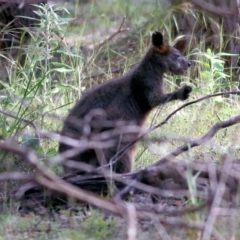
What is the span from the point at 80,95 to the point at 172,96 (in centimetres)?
167

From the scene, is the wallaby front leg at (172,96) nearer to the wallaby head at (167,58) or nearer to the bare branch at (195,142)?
the wallaby head at (167,58)

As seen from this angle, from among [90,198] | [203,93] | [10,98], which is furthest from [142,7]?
[90,198]

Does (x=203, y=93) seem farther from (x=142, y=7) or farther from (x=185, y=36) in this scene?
(x=142, y=7)

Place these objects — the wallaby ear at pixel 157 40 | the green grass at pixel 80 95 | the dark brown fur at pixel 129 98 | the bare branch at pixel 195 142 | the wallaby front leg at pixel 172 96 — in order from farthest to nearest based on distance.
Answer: the wallaby ear at pixel 157 40 < the wallaby front leg at pixel 172 96 < the dark brown fur at pixel 129 98 < the bare branch at pixel 195 142 < the green grass at pixel 80 95

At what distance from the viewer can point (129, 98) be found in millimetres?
5879

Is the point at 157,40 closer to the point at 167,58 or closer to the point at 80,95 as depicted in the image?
the point at 167,58

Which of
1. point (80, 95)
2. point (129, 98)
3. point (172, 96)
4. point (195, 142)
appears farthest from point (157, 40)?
point (195, 142)

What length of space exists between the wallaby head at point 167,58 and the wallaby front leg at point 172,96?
436 millimetres

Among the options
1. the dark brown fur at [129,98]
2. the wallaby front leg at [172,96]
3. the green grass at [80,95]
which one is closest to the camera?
the green grass at [80,95]

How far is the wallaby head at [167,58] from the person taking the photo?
21.1ft

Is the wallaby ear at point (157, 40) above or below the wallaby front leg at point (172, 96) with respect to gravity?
above

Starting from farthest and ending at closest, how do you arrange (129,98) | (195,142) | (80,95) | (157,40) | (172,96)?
(80,95)
(157,40)
(172,96)
(129,98)
(195,142)

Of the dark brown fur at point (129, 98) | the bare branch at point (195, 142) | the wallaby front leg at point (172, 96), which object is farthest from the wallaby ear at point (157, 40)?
the bare branch at point (195, 142)

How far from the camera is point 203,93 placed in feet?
25.0
